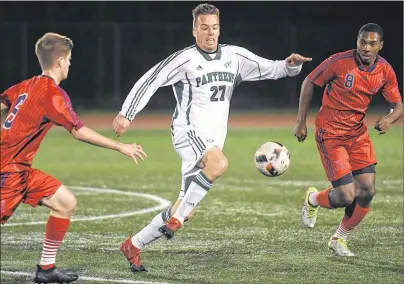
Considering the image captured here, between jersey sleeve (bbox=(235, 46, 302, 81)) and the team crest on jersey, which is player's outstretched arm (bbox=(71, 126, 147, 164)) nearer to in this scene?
jersey sleeve (bbox=(235, 46, 302, 81))

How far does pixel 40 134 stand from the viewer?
8.17 meters

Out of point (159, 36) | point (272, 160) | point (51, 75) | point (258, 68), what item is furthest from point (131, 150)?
point (159, 36)

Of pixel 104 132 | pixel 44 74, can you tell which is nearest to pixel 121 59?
pixel 104 132

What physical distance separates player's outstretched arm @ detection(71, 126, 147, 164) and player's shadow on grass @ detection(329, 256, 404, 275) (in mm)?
2516

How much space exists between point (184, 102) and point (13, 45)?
23.6 metres

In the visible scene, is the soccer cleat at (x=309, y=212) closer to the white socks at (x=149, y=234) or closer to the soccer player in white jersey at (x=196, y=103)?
the soccer player in white jersey at (x=196, y=103)

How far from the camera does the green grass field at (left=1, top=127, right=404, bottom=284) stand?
901cm

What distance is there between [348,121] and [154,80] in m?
1.98

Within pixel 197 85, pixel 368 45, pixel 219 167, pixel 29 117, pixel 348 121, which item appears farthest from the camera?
pixel 348 121

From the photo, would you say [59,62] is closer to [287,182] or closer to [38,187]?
[38,187]

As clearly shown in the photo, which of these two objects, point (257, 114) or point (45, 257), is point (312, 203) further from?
point (257, 114)

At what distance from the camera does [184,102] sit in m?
9.62

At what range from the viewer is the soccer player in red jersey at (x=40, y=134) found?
7996 mm

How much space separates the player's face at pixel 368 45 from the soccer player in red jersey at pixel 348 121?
1cm
